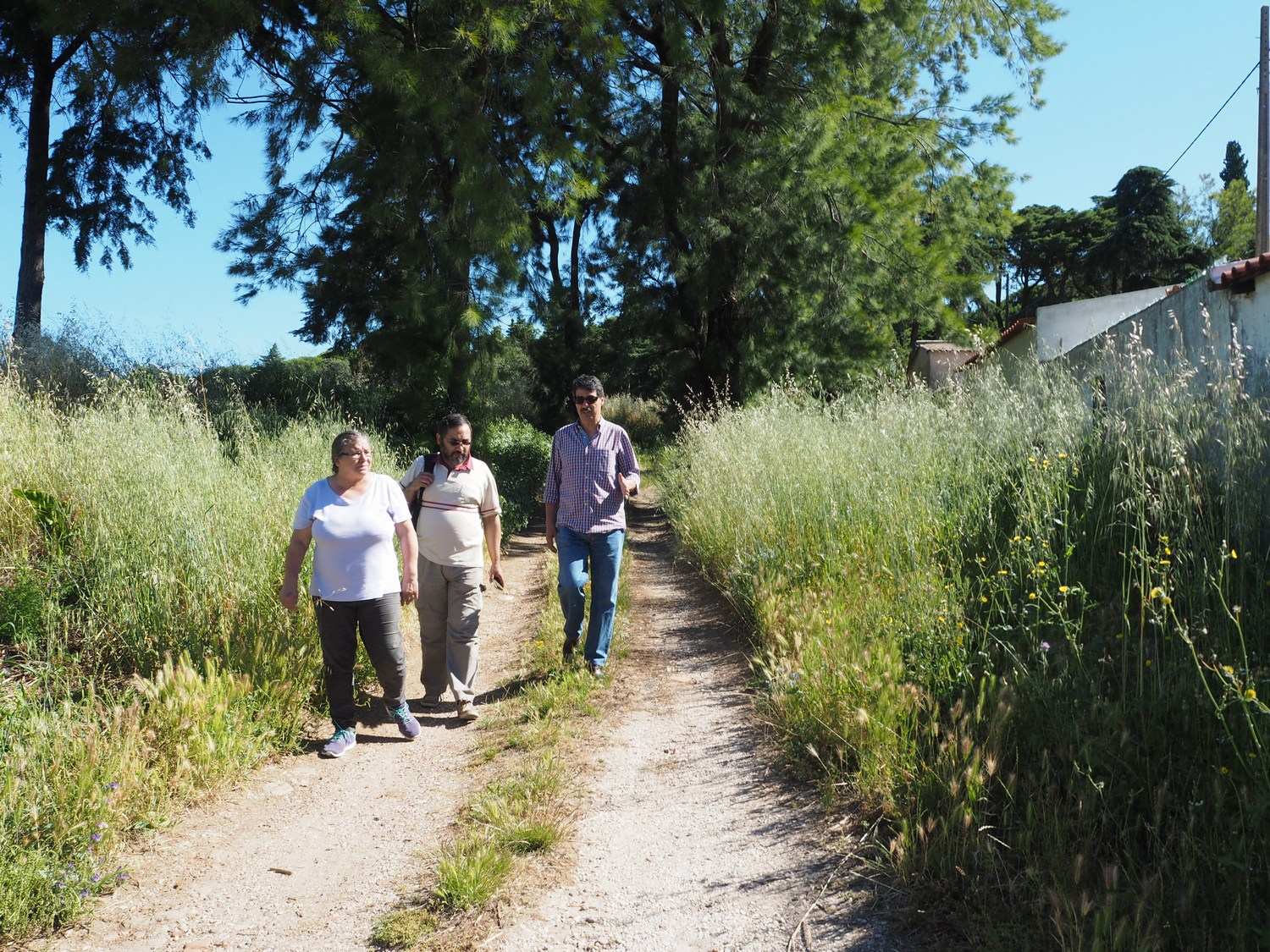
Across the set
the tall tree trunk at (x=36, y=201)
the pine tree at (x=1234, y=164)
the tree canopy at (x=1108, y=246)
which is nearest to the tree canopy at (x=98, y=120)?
the tall tree trunk at (x=36, y=201)

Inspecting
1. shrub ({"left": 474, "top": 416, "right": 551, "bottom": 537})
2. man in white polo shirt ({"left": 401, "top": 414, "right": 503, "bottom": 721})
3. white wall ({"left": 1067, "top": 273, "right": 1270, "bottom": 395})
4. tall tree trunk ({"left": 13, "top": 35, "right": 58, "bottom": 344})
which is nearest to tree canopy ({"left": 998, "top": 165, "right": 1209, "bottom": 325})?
shrub ({"left": 474, "top": 416, "right": 551, "bottom": 537})

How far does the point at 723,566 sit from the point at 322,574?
4422 millimetres

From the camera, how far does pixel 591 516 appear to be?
20.6 ft

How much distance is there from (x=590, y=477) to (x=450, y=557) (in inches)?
44.1

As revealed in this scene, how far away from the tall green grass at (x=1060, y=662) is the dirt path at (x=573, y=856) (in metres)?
0.33

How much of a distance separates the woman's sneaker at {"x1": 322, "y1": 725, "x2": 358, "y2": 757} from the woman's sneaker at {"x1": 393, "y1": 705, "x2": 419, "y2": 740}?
0.88 feet

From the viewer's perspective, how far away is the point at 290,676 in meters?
5.48

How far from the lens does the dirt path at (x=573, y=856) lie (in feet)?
10.7

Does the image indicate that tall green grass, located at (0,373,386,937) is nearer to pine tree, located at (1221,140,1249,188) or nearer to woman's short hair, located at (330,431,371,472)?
woman's short hair, located at (330,431,371,472)

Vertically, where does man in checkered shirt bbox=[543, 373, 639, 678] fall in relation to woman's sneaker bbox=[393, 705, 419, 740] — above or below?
above

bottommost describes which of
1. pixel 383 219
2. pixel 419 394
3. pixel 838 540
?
pixel 838 540

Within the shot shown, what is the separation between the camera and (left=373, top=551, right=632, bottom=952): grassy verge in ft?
10.8

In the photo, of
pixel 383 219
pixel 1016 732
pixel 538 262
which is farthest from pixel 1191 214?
pixel 1016 732

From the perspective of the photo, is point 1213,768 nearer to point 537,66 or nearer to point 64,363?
point 537,66
